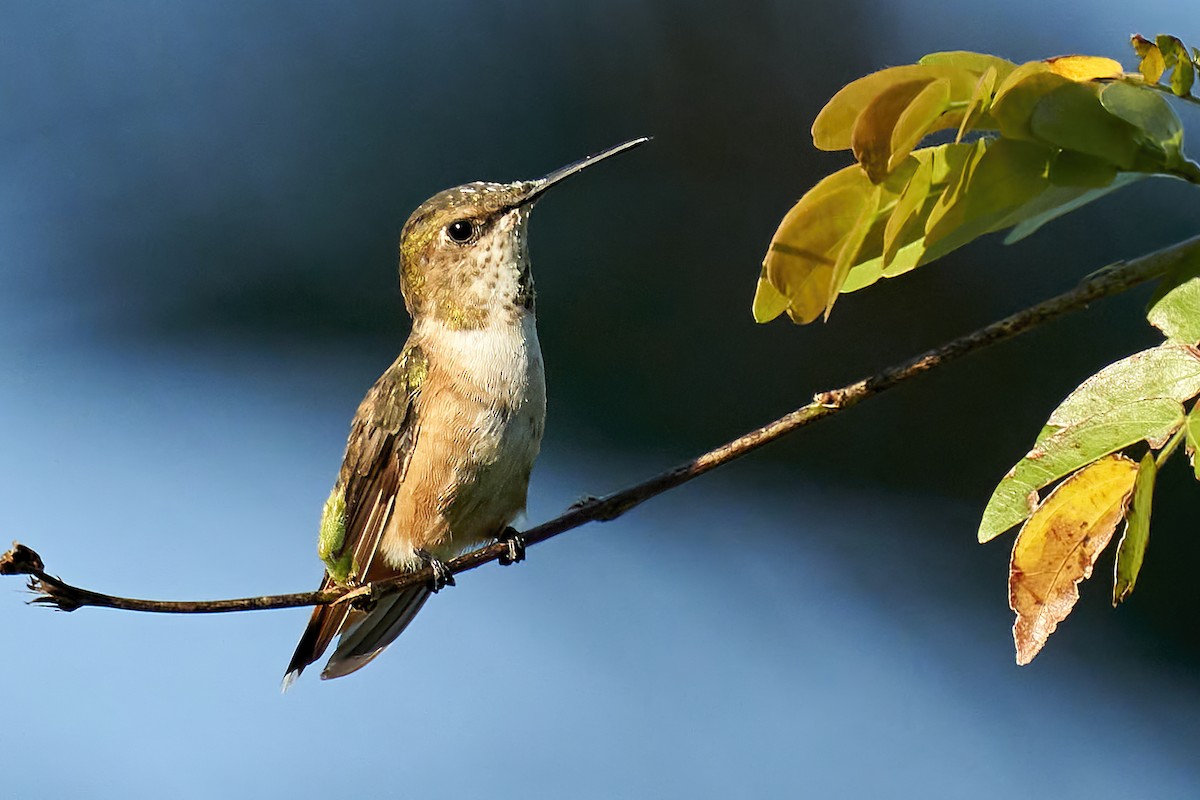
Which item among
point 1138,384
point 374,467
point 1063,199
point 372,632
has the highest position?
point 374,467

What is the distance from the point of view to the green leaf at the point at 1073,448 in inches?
38.7

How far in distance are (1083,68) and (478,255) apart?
6.95ft

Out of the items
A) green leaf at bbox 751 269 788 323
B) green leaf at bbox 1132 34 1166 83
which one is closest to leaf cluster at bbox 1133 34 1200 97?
green leaf at bbox 1132 34 1166 83

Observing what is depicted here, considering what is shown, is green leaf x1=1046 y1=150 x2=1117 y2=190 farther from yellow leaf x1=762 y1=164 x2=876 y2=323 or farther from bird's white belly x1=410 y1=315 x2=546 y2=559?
bird's white belly x1=410 y1=315 x2=546 y2=559

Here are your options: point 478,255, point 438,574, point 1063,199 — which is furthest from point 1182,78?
point 478,255

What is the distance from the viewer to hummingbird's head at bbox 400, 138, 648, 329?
2980 millimetres

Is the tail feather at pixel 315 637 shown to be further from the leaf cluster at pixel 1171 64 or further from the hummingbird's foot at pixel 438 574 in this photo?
the leaf cluster at pixel 1171 64

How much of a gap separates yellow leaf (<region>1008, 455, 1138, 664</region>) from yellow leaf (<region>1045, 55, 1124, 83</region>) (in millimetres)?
334

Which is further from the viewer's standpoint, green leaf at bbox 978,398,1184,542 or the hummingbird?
the hummingbird

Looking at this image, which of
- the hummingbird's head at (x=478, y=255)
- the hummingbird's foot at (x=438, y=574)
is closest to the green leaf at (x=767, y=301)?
the hummingbird's foot at (x=438, y=574)

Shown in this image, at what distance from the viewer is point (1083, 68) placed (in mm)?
1072

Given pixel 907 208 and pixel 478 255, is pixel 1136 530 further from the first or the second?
pixel 478 255

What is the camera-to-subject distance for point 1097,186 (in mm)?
1090

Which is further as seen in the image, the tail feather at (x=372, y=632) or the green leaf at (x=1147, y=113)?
the tail feather at (x=372, y=632)
